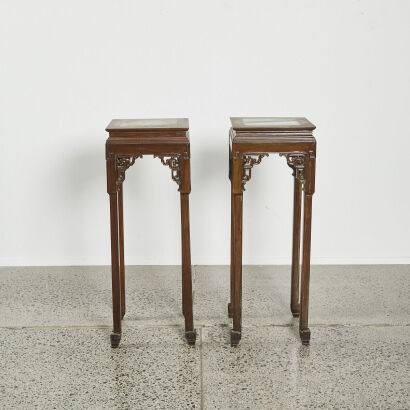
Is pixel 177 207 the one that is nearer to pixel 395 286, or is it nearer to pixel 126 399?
pixel 395 286

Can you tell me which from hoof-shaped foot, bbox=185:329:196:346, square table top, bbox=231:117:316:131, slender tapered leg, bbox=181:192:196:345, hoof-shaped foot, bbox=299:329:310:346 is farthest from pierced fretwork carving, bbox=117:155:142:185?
hoof-shaped foot, bbox=299:329:310:346

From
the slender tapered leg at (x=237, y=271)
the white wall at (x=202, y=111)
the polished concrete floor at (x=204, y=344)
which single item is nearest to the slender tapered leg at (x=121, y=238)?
the polished concrete floor at (x=204, y=344)

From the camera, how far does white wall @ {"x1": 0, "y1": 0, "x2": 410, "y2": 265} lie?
12.9ft

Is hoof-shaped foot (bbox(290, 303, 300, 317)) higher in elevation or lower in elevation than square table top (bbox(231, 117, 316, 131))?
lower

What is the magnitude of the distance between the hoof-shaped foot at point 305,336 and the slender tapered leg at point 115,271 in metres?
0.82

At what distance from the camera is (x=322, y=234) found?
421cm

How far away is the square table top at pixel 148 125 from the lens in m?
2.98

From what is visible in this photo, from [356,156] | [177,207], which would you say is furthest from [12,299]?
[356,156]

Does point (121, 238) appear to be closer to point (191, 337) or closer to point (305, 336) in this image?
point (191, 337)

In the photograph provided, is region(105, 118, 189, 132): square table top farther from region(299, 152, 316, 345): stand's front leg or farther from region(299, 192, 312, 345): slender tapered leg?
region(299, 192, 312, 345): slender tapered leg

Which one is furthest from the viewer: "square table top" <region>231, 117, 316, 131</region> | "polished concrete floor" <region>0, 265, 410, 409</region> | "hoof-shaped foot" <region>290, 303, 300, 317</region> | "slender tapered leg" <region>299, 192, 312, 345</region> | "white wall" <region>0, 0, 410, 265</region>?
"white wall" <region>0, 0, 410, 265</region>

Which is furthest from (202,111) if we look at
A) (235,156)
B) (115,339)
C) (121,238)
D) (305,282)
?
(115,339)

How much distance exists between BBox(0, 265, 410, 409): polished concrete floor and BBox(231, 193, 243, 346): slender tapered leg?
7 centimetres

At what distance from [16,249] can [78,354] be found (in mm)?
1383
